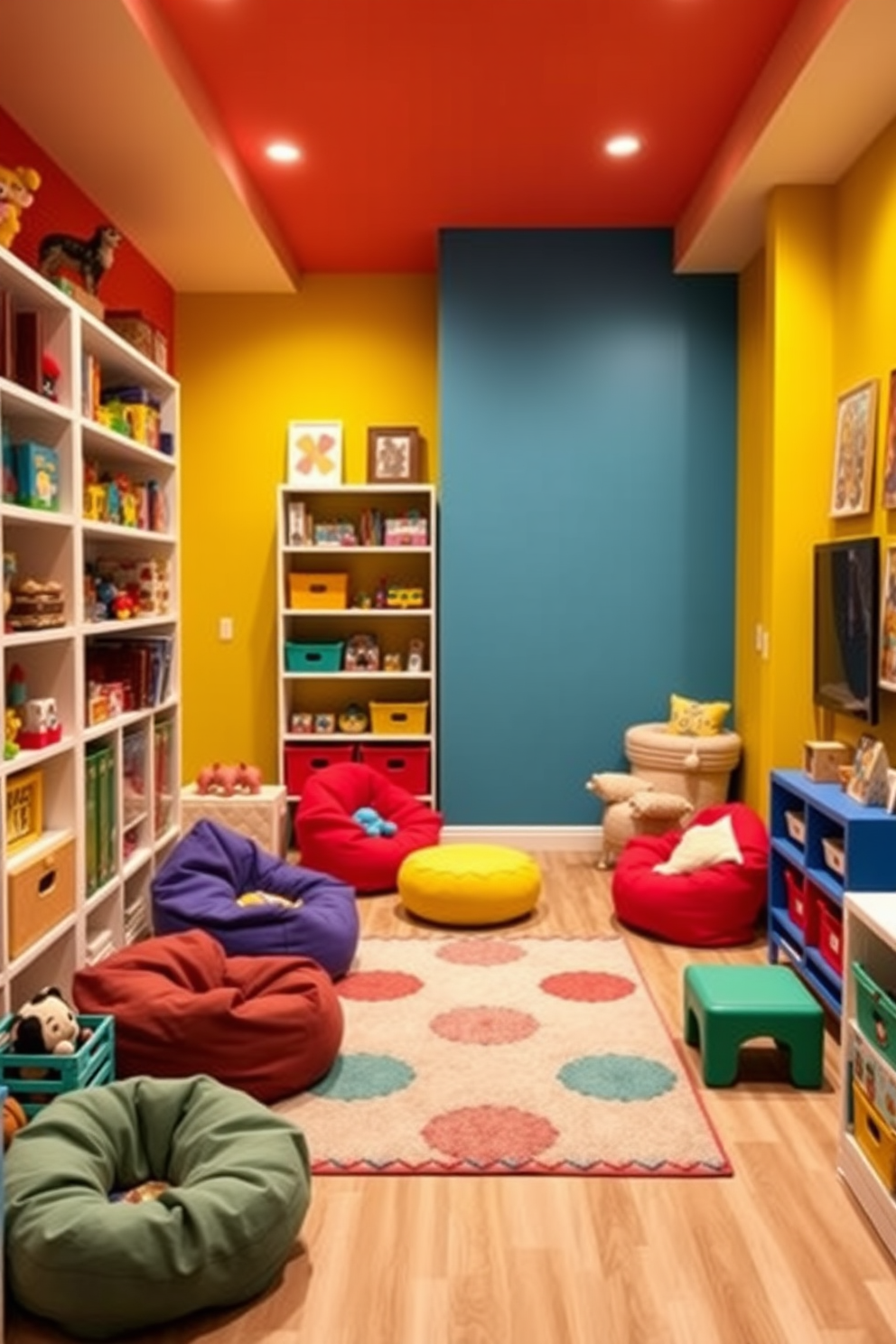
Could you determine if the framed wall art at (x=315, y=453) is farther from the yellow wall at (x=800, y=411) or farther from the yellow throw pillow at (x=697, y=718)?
the yellow wall at (x=800, y=411)

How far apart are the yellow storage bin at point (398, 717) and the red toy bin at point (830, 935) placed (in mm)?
2509

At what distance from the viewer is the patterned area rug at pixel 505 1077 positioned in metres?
2.66

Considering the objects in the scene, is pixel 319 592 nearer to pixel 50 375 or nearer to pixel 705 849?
pixel 705 849

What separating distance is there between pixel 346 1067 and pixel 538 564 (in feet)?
9.94

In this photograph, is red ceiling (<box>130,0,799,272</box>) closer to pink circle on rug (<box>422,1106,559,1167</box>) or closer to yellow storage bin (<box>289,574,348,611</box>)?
yellow storage bin (<box>289,574,348,611</box>)

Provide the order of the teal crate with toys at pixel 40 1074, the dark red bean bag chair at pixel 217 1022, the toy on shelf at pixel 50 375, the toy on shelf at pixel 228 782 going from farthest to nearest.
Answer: the toy on shelf at pixel 228 782 → the toy on shelf at pixel 50 375 → the dark red bean bag chair at pixel 217 1022 → the teal crate with toys at pixel 40 1074

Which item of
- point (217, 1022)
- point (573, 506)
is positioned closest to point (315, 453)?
point (573, 506)

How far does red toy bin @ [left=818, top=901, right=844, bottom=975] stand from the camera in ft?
11.1

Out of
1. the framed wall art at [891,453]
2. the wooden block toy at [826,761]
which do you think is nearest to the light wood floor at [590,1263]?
the wooden block toy at [826,761]

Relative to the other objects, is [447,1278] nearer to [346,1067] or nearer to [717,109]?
[346,1067]

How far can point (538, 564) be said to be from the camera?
221 inches

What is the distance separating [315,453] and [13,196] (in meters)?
2.83

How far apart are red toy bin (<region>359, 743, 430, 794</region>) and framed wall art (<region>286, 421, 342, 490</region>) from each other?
1385 millimetres

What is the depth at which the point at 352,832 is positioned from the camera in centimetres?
498
